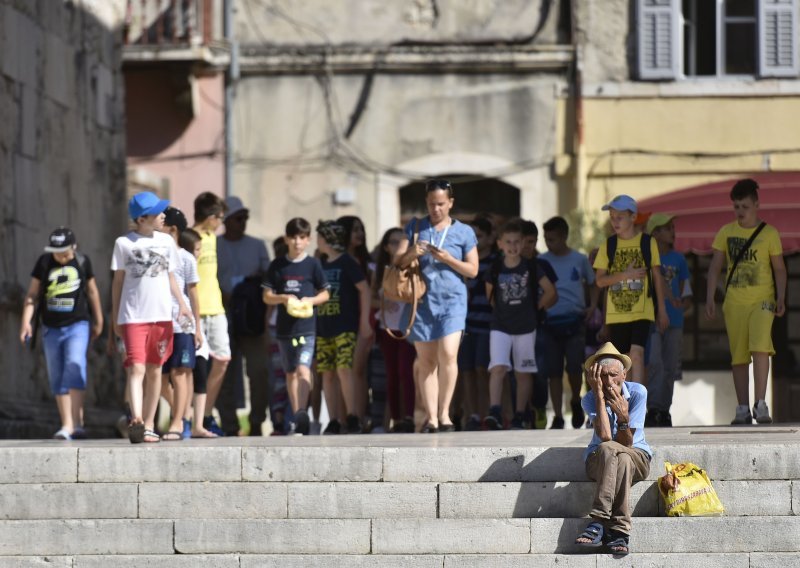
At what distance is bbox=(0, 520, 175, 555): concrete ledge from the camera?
1002 cm

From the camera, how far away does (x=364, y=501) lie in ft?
33.1

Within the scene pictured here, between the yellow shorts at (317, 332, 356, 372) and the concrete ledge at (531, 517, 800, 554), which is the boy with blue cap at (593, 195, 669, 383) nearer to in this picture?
the yellow shorts at (317, 332, 356, 372)

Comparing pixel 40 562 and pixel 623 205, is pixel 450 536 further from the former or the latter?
pixel 623 205

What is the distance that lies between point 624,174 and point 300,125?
398cm

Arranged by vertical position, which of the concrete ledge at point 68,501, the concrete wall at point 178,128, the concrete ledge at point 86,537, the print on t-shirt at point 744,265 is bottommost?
the concrete ledge at point 86,537

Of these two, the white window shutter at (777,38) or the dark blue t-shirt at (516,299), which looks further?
the white window shutter at (777,38)

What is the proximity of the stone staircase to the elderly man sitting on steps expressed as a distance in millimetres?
134

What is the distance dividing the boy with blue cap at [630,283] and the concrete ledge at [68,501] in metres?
3.94

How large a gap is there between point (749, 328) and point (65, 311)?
4.77m

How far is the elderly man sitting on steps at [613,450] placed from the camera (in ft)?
31.3

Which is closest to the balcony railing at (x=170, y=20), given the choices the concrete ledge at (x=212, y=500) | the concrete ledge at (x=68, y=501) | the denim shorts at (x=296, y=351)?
the denim shorts at (x=296, y=351)

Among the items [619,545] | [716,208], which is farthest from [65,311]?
[716,208]

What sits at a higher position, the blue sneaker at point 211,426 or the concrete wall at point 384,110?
the concrete wall at point 384,110

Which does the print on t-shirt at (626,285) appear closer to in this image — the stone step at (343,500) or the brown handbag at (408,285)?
the brown handbag at (408,285)
